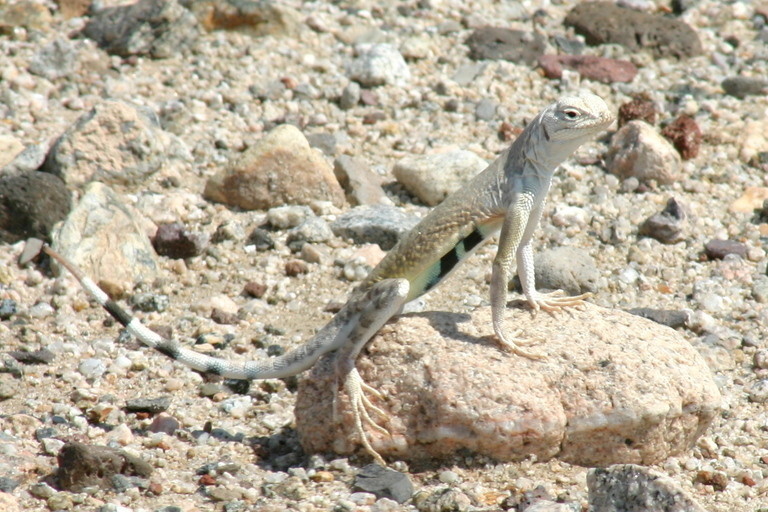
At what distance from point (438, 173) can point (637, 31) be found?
4.15 meters

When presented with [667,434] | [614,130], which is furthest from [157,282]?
[614,130]

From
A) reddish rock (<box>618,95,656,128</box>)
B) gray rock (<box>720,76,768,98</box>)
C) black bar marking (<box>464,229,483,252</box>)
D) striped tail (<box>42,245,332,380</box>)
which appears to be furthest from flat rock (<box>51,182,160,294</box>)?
gray rock (<box>720,76,768,98</box>)

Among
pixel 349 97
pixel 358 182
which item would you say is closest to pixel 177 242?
pixel 358 182

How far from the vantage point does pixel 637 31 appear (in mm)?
11828

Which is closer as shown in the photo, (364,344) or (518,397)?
(518,397)

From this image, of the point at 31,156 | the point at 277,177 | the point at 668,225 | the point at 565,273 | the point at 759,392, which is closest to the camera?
the point at 759,392

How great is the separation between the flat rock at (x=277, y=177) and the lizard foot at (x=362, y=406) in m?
3.76

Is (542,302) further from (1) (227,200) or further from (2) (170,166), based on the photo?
(2) (170,166)

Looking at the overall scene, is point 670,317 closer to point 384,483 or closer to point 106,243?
point 384,483

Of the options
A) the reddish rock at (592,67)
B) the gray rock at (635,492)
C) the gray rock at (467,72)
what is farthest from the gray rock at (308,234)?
the gray rock at (635,492)

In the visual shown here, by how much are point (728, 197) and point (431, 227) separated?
4685 millimetres

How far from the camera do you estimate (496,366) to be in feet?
18.3

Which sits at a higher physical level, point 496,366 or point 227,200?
point 496,366

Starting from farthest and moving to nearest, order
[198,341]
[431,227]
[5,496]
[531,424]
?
1. [198,341]
2. [431,227]
3. [531,424]
4. [5,496]
